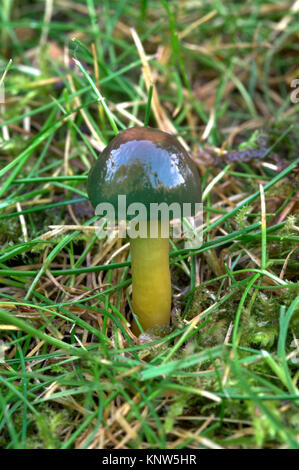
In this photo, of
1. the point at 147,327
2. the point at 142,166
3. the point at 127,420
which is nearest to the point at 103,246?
the point at 147,327

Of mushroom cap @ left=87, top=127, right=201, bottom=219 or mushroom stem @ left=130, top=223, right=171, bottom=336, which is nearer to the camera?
mushroom cap @ left=87, top=127, right=201, bottom=219

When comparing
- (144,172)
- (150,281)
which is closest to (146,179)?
(144,172)

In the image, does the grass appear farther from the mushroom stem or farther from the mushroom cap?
the mushroom cap

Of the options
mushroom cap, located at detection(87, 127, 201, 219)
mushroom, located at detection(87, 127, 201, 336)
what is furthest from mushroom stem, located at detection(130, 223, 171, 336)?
mushroom cap, located at detection(87, 127, 201, 219)

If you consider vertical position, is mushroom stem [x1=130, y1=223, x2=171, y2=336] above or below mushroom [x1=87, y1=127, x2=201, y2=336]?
below

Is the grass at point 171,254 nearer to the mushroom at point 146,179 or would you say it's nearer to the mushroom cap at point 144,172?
the mushroom at point 146,179
